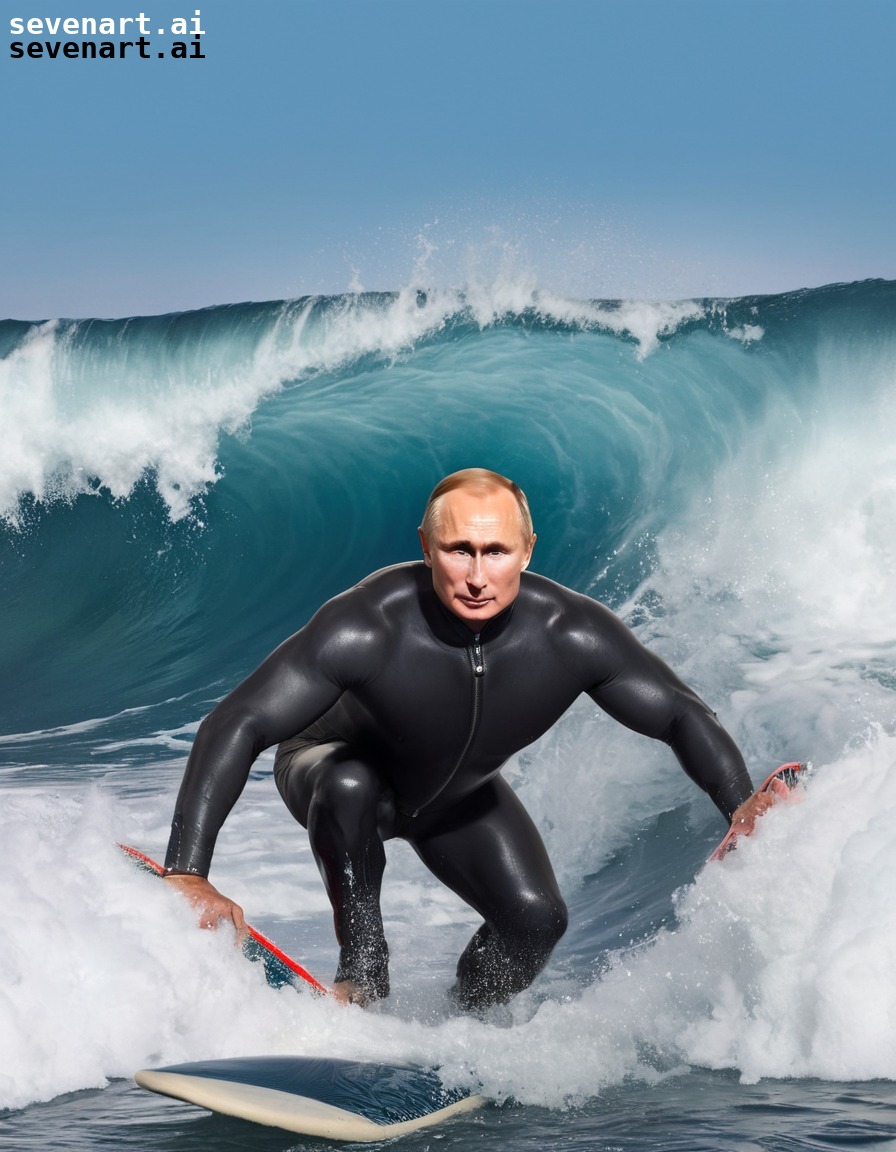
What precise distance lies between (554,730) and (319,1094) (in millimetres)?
4649

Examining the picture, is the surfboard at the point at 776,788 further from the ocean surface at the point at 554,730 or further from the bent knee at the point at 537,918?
the bent knee at the point at 537,918

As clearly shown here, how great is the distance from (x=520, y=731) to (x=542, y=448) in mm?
10248

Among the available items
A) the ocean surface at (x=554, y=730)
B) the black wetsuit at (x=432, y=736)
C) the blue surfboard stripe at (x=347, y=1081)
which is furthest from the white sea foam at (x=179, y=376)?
the blue surfboard stripe at (x=347, y=1081)

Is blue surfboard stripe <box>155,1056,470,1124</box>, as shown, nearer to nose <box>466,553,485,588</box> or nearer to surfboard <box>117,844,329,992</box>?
surfboard <box>117,844,329,992</box>

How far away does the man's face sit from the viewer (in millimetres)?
3400

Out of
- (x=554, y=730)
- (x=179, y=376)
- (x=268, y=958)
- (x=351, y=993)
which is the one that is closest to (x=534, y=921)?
(x=351, y=993)

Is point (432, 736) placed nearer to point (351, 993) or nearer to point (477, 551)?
point (477, 551)

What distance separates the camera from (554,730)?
7480 millimetres

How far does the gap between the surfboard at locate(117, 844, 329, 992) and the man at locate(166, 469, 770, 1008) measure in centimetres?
17

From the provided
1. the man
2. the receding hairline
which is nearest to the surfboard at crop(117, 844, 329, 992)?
the man

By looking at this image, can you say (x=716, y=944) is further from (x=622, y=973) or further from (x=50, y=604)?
(x=50, y=604)

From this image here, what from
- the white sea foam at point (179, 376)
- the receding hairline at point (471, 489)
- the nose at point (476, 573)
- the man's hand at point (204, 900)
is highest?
the white sea foam at point (179, 376)

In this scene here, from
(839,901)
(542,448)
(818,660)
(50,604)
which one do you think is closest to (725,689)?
(818,660)

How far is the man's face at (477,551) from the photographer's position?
340 cm
